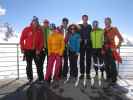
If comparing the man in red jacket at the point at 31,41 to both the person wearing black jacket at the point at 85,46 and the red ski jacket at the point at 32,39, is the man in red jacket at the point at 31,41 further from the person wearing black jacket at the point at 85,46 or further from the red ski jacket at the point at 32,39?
the person wearing black jacket at the point at 85,46

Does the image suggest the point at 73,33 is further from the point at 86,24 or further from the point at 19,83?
the point at 19,83

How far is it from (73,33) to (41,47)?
940 mm

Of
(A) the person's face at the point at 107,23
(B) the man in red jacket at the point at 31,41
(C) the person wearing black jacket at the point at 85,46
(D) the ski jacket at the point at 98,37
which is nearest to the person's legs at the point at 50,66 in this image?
(B) the man in red jacket at the point at 31,41

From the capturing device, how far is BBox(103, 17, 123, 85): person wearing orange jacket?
29.3 feet

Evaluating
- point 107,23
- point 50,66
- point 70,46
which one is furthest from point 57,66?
point 107,23

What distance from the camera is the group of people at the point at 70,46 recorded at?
8.84m

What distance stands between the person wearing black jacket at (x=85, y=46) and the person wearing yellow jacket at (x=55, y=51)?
1.87 ft

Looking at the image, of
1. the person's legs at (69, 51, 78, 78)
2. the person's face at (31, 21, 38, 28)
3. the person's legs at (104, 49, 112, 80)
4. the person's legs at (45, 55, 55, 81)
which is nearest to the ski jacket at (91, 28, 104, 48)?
the person's legs at (104, 49, 112, 80)

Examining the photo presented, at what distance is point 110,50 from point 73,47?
103cm

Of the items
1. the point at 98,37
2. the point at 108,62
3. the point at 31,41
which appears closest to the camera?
the point at 31,41

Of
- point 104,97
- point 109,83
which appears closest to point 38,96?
point 104,97

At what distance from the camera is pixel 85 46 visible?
905 cm

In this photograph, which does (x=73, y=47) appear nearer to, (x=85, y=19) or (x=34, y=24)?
(x=85, y=19)

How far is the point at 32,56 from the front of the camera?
8977mm
